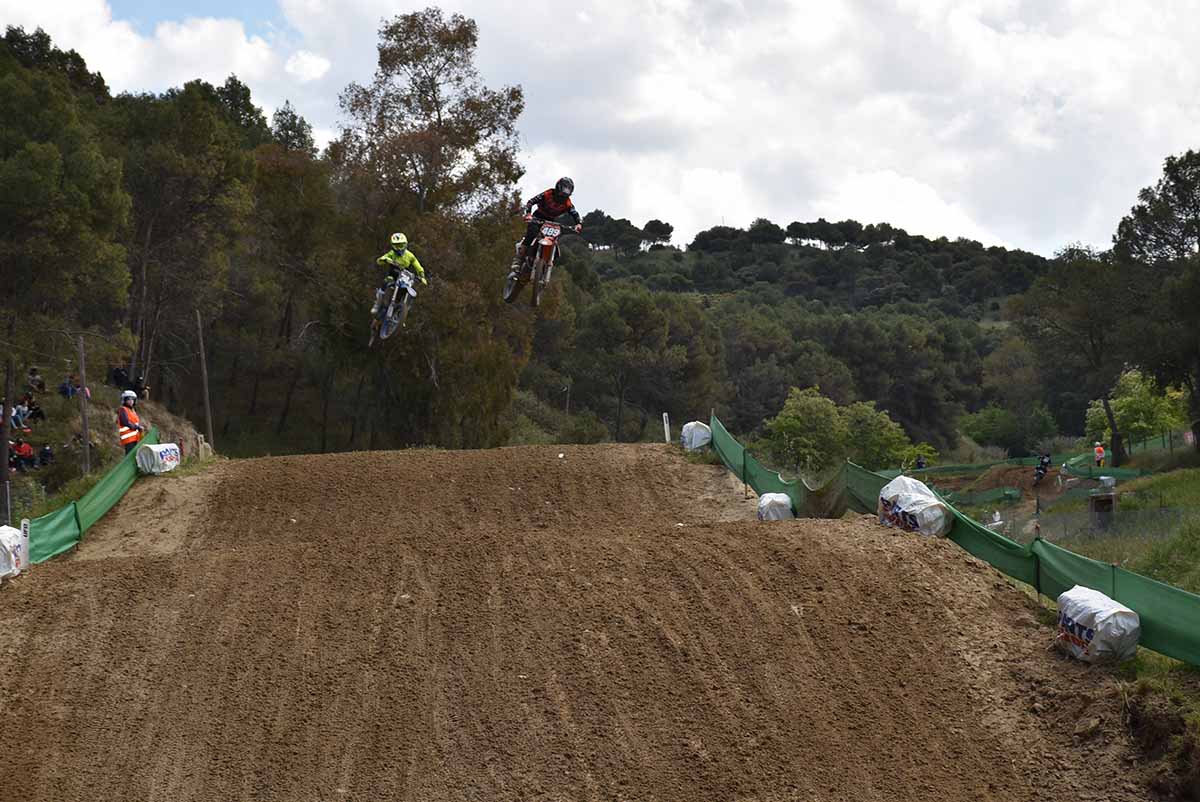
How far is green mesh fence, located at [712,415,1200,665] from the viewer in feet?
33.3

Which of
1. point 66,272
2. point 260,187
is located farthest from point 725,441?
point 260,187

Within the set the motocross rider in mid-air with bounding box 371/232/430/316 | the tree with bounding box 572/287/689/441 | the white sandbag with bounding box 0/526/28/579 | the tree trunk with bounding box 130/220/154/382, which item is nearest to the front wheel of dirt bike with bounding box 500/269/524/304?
the motocross rider in mid-air with bounding box 371/232/430/316

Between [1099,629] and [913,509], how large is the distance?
4097 mm

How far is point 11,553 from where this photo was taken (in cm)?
1509

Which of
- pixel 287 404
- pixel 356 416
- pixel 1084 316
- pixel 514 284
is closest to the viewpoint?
pixel 514 284

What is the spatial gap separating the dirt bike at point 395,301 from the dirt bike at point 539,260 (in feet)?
6.02

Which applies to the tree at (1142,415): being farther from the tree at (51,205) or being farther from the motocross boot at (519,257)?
the motocross boot at (519,257)

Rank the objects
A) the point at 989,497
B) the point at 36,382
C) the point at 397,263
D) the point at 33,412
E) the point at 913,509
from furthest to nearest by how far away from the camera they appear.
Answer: the point at 989,497, the point at 36,382, the point at 33,412, the point at 397,263, the point at 913,509

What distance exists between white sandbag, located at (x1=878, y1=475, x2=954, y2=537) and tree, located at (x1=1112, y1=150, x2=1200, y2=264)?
4174cm

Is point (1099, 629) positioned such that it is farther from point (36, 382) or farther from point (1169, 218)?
point (1169, 218)

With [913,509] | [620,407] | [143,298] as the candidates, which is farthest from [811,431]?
[913,509]

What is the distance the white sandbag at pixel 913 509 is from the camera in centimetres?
1455

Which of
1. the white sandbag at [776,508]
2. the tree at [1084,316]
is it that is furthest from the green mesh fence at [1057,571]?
the tree at [1084,316]

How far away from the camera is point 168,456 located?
22.8m
